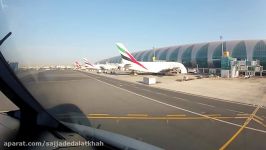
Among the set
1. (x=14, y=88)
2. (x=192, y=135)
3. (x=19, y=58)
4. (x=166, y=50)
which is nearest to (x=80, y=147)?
(x=14, y=88)

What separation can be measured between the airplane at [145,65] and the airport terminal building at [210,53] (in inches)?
364

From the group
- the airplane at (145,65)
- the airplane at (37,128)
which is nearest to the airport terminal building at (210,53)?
the airplane at (145,65)

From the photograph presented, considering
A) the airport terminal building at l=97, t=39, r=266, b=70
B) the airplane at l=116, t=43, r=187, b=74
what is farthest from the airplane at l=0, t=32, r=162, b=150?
the airport terminal building at l=97, t=39, r=266, b=70

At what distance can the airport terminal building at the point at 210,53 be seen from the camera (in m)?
83.8

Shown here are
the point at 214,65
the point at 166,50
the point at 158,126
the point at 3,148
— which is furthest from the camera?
the point at 166,50

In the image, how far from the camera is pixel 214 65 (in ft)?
307

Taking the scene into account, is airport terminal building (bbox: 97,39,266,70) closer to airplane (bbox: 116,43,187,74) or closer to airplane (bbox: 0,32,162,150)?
airplane (bbox: 116,43,187,74)

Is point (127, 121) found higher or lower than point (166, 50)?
lower

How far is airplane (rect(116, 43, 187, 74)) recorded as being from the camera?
62016 mm

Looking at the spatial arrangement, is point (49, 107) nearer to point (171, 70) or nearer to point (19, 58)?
point (19, 58)

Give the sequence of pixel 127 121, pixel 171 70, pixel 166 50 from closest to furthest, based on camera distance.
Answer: pixel 127 121 → pixel 171 70 → pixel 166 50

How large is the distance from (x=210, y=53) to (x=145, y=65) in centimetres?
3841

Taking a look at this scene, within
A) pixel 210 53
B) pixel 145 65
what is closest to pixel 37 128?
pixel 145 65

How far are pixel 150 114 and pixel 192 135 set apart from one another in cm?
541
